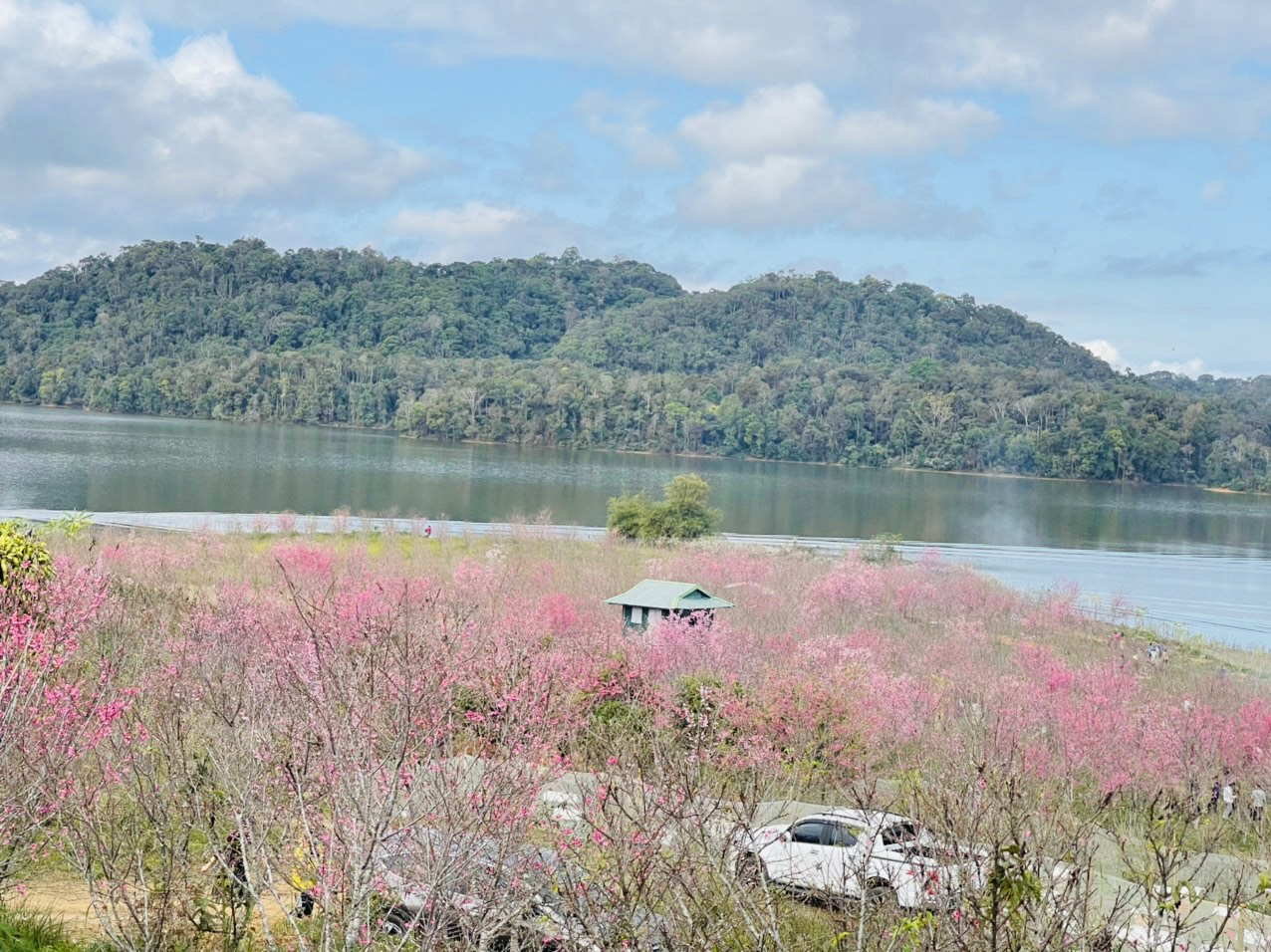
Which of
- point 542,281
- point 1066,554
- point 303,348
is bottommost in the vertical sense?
point 1066,554

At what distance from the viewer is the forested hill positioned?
99.6m

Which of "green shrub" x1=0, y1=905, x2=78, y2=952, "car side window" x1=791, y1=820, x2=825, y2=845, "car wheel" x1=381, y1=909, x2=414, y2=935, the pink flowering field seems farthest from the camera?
"car side window" x1=791, y1=820, x2=825, y2=845

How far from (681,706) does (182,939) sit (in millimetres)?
6994

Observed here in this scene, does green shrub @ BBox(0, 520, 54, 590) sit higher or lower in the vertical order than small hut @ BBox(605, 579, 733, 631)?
higher

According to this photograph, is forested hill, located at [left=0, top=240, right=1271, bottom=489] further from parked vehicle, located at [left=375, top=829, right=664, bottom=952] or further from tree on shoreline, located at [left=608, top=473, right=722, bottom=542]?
parked vehicle, located at [left=375, top=829, right=664, bottom=952]

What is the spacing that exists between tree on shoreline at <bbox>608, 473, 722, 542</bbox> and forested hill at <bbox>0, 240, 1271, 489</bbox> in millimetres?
63757

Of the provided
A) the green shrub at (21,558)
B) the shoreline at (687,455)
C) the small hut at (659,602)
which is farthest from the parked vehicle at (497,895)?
the shoreline at (687,455)

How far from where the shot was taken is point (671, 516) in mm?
37531

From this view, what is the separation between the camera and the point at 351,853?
18.3 feet

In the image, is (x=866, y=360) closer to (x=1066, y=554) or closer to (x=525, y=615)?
(x=1066, y=554)

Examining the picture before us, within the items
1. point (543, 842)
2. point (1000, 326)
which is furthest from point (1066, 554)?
point (1000, 326)

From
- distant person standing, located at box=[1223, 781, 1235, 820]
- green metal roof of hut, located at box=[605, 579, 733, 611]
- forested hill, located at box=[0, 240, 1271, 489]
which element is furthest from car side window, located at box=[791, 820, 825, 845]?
forested hill, located at box=[0, 240, 1271, 489]

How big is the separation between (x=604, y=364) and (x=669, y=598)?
12685 cm

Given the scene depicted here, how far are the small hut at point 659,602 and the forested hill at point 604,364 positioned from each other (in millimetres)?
79823
